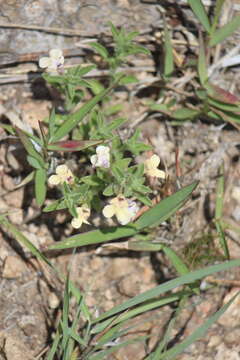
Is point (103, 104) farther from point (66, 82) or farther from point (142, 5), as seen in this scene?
point (142, 5)

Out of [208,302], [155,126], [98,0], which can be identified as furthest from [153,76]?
[208,302]

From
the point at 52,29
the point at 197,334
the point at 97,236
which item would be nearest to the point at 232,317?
the point at 197,334

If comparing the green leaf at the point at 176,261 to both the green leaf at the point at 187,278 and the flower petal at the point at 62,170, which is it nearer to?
the green leaf at the point at 187,278

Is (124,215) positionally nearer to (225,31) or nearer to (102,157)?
(102,157)

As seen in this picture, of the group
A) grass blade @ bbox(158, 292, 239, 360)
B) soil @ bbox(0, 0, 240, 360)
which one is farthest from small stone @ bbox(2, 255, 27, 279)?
grass blade @ bbox(158, 292, 239, 360)

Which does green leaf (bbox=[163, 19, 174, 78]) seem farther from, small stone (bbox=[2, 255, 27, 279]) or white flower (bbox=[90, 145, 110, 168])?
small stone (bbox=[2, 255, 27, 279])
